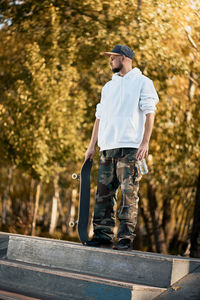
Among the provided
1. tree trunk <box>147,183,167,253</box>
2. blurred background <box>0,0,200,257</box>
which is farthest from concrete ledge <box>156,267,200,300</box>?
tree trunk <box>147,183,167,253</box>

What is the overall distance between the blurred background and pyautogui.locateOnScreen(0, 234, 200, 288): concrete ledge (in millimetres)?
5241

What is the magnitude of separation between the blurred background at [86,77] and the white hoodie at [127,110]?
4.96 meters

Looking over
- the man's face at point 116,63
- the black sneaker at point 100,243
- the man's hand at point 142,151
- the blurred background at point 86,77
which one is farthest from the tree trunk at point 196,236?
the man's face at point 116,63

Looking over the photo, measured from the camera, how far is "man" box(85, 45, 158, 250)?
17.9ft

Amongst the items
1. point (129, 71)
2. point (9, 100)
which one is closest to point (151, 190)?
point (9, 100)

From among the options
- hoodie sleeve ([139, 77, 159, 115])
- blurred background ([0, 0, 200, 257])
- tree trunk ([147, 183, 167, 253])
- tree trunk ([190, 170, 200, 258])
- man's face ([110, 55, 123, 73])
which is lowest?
tree trunk ([147, 183, 167, 253])

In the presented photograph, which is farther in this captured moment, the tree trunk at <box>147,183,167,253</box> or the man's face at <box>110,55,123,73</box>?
the tree trunk at <box>147,183,167,253</box>

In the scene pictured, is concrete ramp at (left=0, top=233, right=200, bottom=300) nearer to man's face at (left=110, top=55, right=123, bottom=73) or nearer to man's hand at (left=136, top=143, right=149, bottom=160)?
man's hand at (left=136, top=143, right=149, bottom=160)

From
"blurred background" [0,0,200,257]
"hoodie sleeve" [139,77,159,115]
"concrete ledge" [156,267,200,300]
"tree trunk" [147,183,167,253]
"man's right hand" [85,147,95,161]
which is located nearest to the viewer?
"concrete ledge" [156,267,200,300]

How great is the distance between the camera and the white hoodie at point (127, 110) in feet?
18.3

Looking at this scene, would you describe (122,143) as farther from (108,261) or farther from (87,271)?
(87,271)

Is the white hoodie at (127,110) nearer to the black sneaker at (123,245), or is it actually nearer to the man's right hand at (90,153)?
the man's right hand at (90,153)

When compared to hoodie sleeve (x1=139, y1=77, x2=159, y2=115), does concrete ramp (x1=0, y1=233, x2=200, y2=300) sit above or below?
below

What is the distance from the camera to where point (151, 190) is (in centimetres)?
1495
